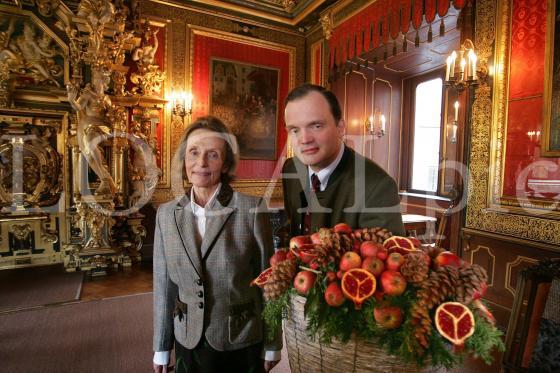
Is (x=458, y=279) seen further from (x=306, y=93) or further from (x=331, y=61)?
(x=331, y=61)

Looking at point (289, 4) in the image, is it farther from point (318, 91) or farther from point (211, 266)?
point (211, 266)

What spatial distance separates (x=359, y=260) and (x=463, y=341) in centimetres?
25

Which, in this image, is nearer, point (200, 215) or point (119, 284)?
point (200, 215)

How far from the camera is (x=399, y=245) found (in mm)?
878

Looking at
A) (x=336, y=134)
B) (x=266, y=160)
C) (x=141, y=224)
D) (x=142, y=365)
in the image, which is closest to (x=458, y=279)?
(x=336, y=134)

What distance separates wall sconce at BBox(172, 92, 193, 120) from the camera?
578 cm

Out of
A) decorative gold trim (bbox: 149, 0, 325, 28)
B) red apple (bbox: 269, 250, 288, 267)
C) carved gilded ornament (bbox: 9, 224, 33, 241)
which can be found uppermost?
decorative gold trim (bbox: 149, 0, 325, 28)

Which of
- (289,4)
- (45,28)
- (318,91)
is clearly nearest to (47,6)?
(45,28)

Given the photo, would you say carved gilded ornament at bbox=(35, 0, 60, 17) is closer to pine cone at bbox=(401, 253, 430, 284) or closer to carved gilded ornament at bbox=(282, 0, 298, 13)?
carved gilded ornament at bbox=(282, 0, 298, 13)

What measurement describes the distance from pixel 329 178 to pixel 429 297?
2.62 ft

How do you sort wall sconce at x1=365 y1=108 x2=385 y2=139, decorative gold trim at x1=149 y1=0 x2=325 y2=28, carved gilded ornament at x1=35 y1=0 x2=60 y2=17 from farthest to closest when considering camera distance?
wall sconce at x1=365 y1=108 x2=385 y2=139 < decorative gold trim at x1=149 y1=0 x2=325 y2=28 < carved gilded ornament at x1=35 y1=0 x2=60 y2=17

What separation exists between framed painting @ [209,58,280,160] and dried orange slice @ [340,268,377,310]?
5829mm

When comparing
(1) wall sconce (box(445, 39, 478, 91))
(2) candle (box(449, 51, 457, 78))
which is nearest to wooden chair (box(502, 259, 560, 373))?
(1) wall sconce (box(445, 39, 478, 91))

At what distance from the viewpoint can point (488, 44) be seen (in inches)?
141
